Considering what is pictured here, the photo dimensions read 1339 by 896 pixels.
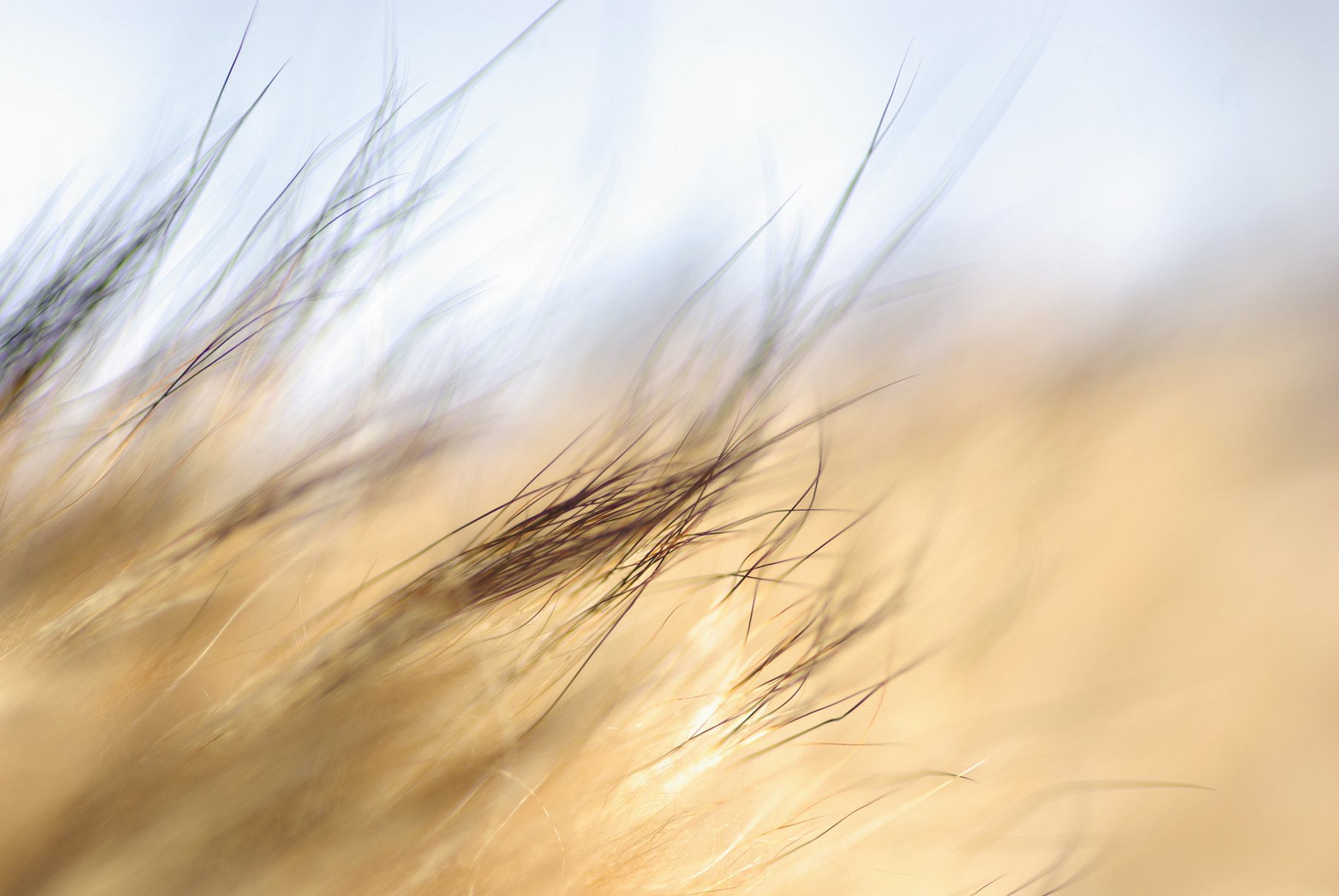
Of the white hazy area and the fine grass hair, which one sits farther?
the white hazy area

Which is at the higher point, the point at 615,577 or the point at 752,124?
the point at 752,124

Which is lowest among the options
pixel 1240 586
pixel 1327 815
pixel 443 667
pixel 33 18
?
pixel 1327 815

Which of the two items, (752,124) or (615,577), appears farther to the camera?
(752,124)

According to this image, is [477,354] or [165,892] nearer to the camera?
[165,892]

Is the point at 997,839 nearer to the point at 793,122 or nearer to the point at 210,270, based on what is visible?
the point at 793,122

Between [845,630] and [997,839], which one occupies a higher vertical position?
[845,630]

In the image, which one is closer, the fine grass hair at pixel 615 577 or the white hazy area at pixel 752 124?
the fine grass hair at pixel 615 577

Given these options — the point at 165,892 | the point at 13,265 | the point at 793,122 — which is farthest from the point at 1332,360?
the point at 13,265
